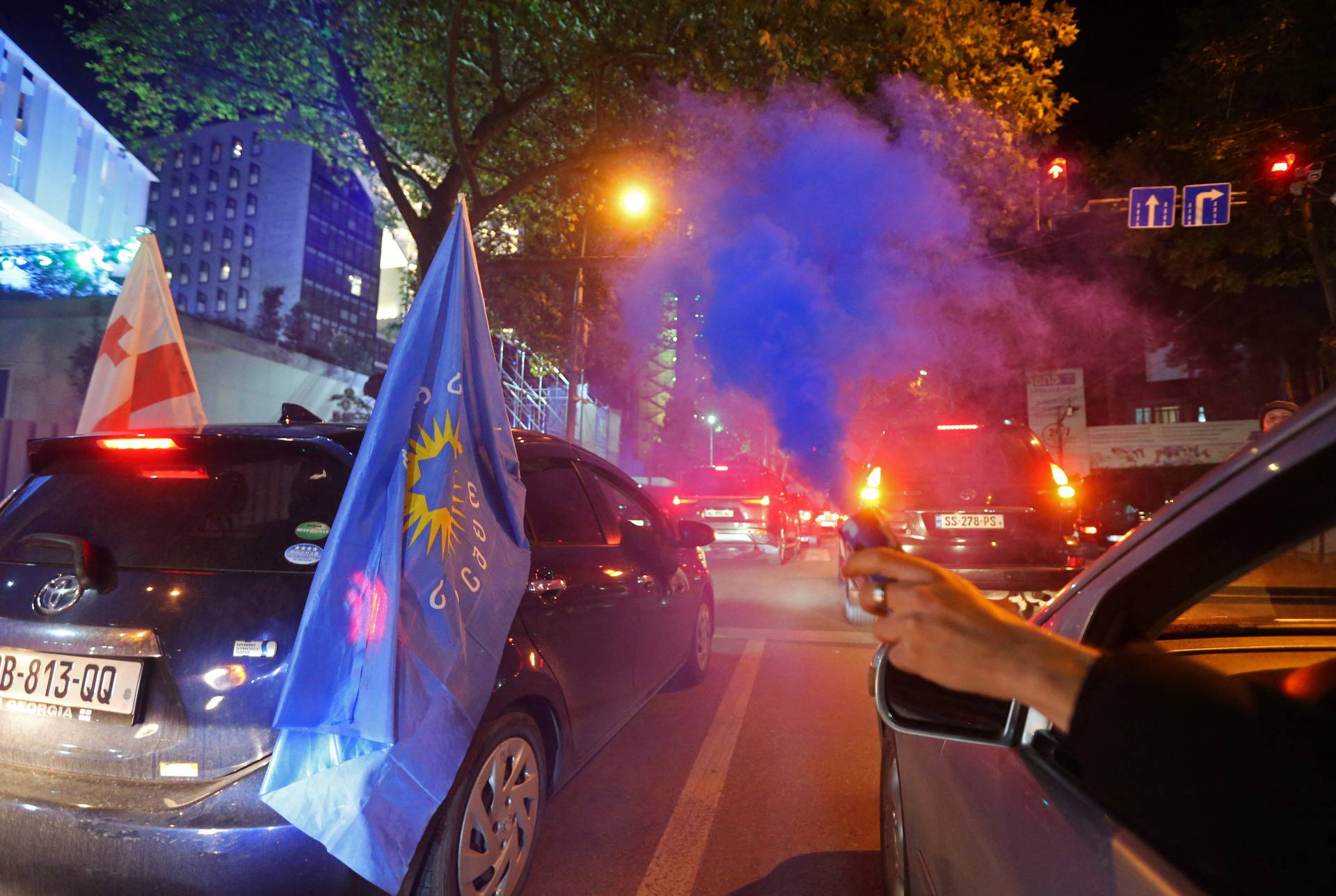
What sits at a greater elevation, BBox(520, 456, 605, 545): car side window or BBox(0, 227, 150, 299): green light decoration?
BBox(0, 227, 150, 299): green light decoration

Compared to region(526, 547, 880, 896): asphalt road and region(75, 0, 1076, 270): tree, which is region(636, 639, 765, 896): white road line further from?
region(75, 0, 1076, 270): tree

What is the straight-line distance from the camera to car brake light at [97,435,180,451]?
2.45m

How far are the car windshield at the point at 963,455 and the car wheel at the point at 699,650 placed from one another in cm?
264

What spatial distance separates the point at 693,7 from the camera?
30.5 ft

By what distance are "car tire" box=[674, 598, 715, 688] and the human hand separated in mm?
4133

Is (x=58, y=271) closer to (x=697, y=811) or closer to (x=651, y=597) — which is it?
(x=651, y=597)

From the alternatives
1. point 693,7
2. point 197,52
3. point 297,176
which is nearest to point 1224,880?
point 693,7

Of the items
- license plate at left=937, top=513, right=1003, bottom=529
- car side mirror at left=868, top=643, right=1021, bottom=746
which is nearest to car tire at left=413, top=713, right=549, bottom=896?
car side mirror at left=868, top=643, right=1021, bottom=746

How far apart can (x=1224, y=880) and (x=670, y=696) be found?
458 cm

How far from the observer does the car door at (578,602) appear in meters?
2.83

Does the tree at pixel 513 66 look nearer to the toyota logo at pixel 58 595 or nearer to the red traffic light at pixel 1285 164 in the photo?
Result: the red traffic light at pixel 1285 164

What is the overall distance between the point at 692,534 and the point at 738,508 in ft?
31.1

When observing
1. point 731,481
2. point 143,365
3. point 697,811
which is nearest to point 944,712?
point 697,811

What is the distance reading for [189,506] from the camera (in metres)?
2.37
